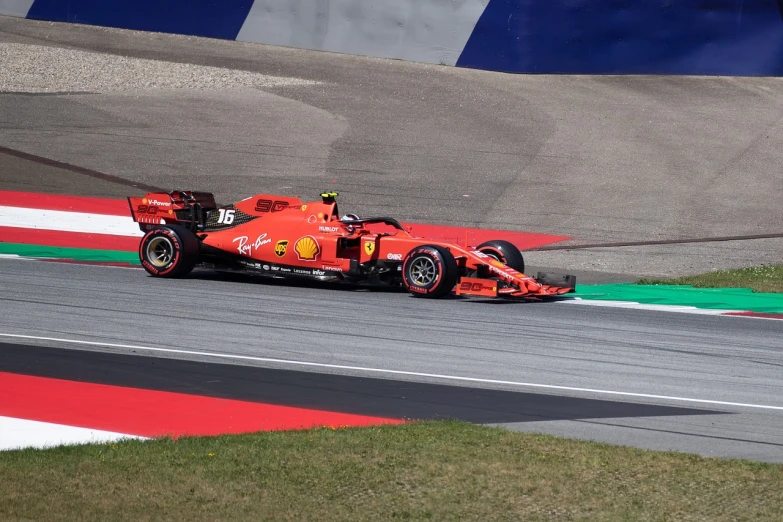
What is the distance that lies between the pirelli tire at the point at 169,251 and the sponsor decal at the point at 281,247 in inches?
46.1

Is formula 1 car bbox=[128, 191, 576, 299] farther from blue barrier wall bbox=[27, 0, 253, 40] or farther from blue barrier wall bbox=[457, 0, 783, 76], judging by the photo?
blue barrier wall bbox=[27, 0, 253, 40]

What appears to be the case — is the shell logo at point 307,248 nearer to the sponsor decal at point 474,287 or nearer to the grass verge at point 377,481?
the sponsor decal at point 474,287

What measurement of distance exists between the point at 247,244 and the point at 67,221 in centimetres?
606

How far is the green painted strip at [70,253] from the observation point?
58.9ft

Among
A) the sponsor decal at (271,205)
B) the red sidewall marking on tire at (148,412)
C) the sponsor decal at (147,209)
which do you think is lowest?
the red sidewall marking on tire at (148,412)

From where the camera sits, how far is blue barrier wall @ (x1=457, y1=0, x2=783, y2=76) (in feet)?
109

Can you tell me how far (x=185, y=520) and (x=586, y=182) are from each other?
21.0 m

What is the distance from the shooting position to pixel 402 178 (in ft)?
84.0

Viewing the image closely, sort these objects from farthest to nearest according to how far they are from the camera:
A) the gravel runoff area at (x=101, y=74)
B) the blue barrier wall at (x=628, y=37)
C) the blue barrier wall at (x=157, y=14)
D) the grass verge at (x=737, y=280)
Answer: the blue barrier wall at (x=157, y=14) → the blue barrier wall at (x=628, y=37) → the gravel runoff area at (x=101, y=74) → the grass verge at (x=737, y=280)

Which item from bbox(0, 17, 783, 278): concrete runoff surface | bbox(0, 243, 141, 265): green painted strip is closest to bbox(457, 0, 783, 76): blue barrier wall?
bbox(0, 17, 783, 278): concrete runoff surface

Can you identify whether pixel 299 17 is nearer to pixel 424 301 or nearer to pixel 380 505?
pixel 424 301

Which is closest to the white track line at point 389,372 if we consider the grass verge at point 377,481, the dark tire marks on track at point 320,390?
the dark tire marks on track at point 320,390

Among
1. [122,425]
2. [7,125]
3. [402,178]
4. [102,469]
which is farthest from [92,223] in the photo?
[102,469]

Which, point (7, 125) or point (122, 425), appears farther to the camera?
point (7, 125)
